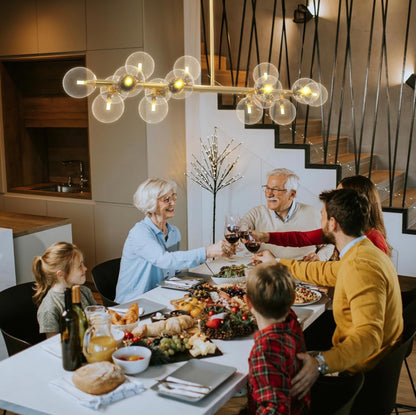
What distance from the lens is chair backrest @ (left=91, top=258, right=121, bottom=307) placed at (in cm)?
330

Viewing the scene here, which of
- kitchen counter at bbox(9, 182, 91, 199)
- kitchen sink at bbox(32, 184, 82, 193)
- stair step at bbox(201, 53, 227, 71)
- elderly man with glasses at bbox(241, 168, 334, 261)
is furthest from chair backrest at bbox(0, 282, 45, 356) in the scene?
kitchen sink at bbox(32, 184, 82, 193)

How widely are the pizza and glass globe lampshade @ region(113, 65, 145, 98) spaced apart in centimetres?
130

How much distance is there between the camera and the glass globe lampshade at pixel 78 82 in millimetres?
2664

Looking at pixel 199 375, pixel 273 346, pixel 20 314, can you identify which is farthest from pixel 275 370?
pixel 20 314

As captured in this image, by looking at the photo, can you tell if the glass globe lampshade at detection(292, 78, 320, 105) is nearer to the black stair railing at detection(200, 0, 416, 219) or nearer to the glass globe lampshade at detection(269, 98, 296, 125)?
the glass globe lampshade at detection(269, 98, 296, 125)

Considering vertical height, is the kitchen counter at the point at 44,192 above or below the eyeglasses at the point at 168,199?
below

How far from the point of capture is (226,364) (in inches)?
80.6

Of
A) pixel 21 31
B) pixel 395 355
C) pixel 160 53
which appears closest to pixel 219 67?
pixel 160 53

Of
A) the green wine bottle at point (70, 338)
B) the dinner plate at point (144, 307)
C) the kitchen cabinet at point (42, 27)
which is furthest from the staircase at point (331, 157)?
the green wine bottle at point (70, 338)

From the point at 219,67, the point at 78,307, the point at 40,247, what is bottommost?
the point at 40,247

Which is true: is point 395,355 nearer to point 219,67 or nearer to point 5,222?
point 5,222

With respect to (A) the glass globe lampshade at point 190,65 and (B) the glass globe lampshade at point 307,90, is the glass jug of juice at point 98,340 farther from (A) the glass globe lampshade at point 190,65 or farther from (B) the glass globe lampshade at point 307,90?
(B) the glass globe lampshade at point 307,90

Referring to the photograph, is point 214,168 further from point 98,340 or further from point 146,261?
point 98,340

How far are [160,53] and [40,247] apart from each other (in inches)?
82.7
